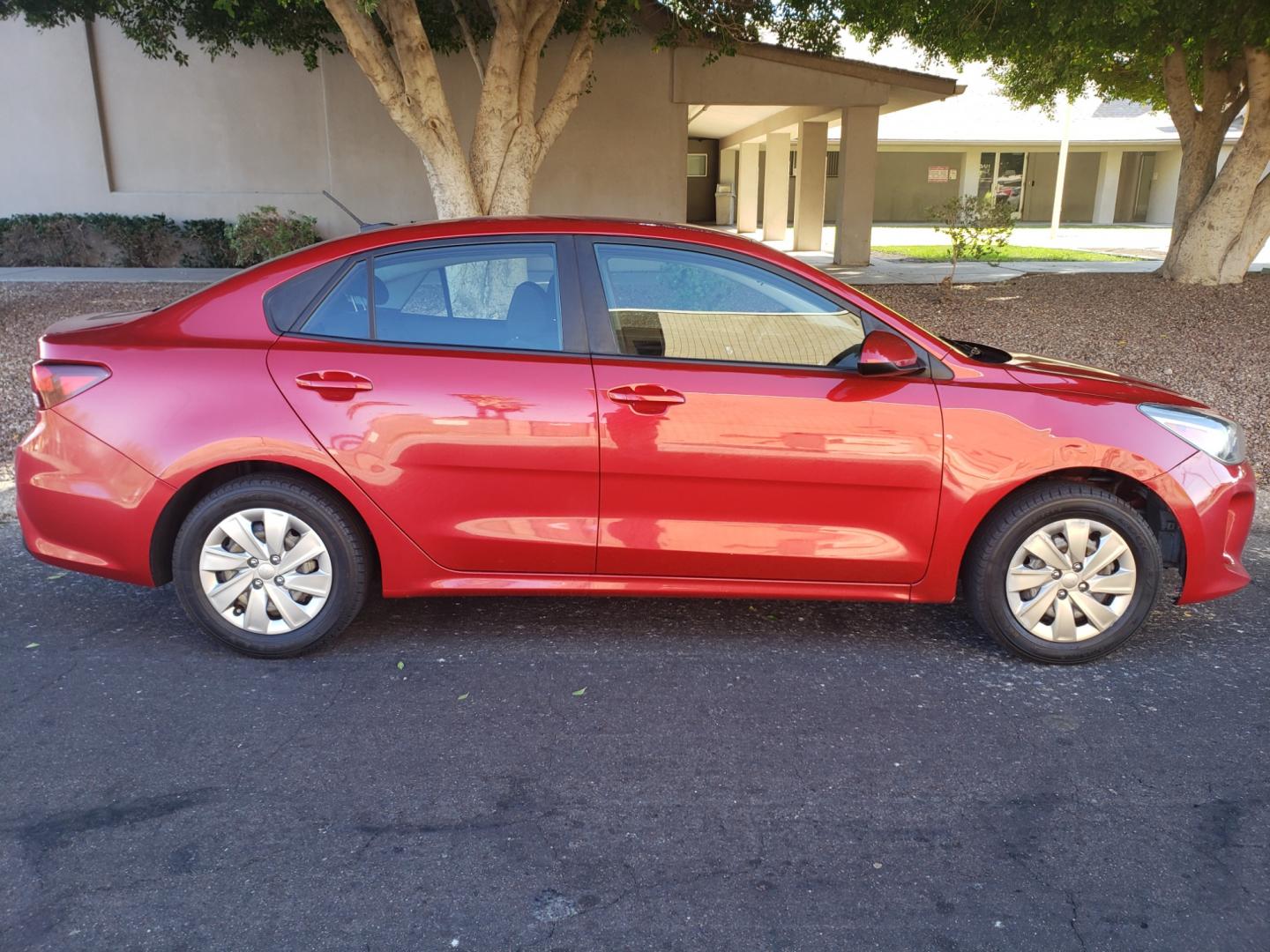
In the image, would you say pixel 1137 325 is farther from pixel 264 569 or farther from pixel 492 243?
pixel 264 569

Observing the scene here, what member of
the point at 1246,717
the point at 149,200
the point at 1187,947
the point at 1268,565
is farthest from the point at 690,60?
the point at 1187,947

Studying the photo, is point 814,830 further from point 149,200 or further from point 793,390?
point 149,200

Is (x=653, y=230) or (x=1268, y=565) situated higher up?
(x=653, y=230)

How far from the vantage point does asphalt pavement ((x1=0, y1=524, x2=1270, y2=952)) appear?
262cm

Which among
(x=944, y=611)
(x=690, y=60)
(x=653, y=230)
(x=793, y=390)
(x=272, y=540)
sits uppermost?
(x=690, y=60)

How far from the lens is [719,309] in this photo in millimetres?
4031

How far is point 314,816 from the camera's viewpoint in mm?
3020

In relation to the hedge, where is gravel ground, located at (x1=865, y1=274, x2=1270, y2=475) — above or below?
below

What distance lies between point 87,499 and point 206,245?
1424 centimetres

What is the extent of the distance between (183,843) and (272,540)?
4.29ft

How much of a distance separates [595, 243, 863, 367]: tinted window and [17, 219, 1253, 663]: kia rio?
0.4 inches

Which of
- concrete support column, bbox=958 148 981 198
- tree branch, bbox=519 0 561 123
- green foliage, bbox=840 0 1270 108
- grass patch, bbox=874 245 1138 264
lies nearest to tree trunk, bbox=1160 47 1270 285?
green foliage, bbox=840 0 1270 108

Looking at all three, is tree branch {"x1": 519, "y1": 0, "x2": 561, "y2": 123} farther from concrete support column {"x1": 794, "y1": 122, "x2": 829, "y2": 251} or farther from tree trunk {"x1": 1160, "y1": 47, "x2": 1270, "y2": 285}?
concrete support column {"x1": 794, "y1": 122, "x2": 829, "y2": 251}

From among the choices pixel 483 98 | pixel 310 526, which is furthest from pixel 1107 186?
pixel 310 526
